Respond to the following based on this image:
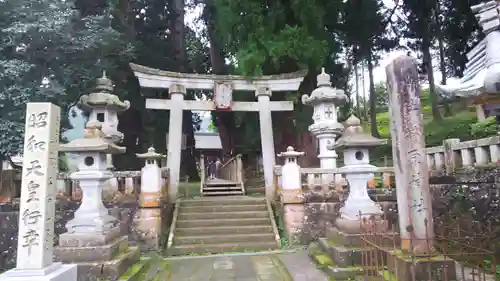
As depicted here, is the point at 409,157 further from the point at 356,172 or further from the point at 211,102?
the point at 211,102

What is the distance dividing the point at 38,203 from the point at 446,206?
8.04 metres

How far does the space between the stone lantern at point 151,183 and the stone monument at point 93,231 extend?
143 centimetres

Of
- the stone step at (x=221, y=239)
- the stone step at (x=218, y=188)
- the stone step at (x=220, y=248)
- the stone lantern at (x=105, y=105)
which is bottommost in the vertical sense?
the stone step at (x=220, y=248)

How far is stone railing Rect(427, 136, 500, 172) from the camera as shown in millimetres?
7102

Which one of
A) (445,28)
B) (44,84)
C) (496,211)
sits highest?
(445,28)

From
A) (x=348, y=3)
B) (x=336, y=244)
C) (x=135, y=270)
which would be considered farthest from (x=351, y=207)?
(x=348, y=3)

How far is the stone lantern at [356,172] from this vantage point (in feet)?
23.1

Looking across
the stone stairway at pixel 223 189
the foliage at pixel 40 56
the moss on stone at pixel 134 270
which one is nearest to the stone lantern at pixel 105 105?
the foliage at pixel 40 56

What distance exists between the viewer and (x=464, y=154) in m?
8.00

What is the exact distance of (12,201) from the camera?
9.82 metres

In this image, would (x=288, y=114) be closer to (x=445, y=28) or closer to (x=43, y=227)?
(x=445, y=28)

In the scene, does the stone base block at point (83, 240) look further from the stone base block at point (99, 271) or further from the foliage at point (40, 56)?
the foliage at point (40, 56)

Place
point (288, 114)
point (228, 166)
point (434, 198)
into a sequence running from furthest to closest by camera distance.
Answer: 1. point (228, 166)
2. point (288, 114)
3. point (434, 198)

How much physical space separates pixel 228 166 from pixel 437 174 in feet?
35.3
